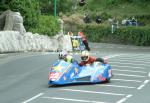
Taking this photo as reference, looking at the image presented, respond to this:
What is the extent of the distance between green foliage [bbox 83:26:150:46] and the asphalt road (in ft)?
86.4

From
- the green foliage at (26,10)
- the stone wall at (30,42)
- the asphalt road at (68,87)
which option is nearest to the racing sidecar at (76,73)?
the asphalt road at (68,87)

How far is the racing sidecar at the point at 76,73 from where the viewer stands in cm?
2106

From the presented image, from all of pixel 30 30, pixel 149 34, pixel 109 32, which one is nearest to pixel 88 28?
pixel 109 32

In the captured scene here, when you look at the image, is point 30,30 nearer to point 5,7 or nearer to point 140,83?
point 5,7

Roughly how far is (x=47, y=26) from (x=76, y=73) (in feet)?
75.0

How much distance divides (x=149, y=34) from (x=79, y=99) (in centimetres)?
3820

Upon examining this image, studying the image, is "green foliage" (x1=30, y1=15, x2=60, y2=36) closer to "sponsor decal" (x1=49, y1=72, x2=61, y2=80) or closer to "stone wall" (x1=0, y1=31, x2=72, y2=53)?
"stone wall" (x1=0, y1=31, x2=72, y2=53)

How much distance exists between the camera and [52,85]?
2156cm

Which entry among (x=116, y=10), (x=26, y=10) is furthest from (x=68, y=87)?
(x=116, y=10)

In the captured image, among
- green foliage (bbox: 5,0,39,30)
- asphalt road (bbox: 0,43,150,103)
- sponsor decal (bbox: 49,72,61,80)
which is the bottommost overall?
asphalt road (bbox: 0,43,150,103)

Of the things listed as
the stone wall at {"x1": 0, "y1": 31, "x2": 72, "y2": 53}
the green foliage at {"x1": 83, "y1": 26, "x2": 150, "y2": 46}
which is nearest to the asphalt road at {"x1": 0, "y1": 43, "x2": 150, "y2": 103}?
the stone wall at {"x1": 0, "y1": 31, "x2": 72, "y2": 53}

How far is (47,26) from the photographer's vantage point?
44125 millimetres

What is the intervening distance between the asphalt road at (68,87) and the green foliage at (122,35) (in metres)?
26.3

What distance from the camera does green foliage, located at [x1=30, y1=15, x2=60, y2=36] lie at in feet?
140
